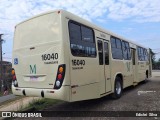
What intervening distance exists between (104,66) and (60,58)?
2.85 meters

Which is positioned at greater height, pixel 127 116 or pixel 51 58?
pixel 51 58

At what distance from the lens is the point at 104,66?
927cm

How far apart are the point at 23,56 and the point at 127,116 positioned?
12.9 feet

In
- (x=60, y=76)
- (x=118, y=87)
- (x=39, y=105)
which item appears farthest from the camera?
(x=118, y=87)

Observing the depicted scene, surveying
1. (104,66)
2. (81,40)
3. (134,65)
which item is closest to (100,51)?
(104,66)

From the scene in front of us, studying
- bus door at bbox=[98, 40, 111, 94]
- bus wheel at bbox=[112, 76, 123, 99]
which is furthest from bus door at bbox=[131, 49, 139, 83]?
bus door at bbox=[98, 40, 111, 94]

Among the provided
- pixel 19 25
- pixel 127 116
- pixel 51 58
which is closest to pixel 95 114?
pixel 127 116

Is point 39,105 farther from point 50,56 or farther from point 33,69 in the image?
point 50,56

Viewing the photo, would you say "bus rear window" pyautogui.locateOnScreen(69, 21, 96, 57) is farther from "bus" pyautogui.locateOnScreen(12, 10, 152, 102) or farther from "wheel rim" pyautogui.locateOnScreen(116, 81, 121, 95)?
"wheel rim" pyautogui.locateOnScreen(116, 81, 121, 95)

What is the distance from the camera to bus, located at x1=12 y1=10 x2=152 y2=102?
6.95 m

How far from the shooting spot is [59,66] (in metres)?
6.89

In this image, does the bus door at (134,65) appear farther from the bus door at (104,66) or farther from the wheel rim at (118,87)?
the bus door at (104,66)

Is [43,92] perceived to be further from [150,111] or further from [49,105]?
[150,111]

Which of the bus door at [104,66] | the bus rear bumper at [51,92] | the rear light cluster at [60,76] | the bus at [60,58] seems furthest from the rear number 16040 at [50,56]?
the bus door at [104,66]
